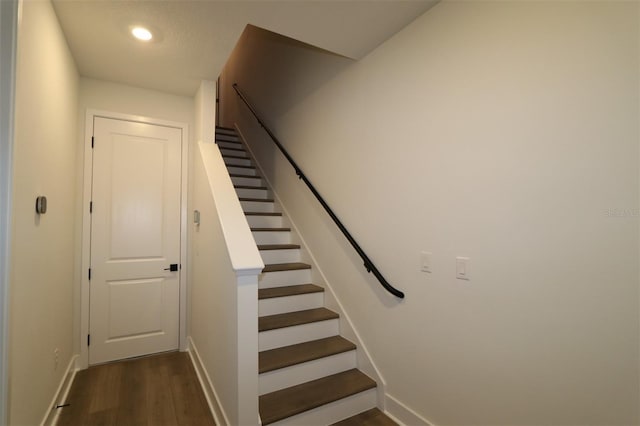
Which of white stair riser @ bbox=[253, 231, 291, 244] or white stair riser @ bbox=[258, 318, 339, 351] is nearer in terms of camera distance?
white stair riser @ bbox=[258, 318, 339, 351]

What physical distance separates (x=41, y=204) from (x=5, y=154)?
53 centimetres

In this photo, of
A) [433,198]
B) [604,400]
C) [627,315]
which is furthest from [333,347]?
[627,315]

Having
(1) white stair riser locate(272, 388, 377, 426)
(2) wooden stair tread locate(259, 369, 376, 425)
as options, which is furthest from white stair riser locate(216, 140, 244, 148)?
(1) white stair riser locate(272, 388, 377, 426)

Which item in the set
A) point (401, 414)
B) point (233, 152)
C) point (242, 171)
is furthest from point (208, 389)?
point (233, 152)

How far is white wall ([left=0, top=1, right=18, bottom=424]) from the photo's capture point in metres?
1.14

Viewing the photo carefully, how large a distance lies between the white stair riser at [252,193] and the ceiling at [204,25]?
156cm

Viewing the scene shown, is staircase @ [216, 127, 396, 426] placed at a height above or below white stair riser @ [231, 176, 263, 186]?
below

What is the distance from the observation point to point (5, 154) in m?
1.17

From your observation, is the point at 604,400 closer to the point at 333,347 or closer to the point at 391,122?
the point at 333,347

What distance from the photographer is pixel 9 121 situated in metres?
1.17

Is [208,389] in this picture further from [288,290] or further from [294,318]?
[288,290]

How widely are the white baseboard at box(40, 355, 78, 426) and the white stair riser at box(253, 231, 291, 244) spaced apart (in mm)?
1794

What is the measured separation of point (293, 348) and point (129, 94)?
2.71m

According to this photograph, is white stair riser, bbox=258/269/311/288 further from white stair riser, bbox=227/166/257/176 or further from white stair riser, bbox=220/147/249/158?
white stair riser, bbox=220/147/249/158
